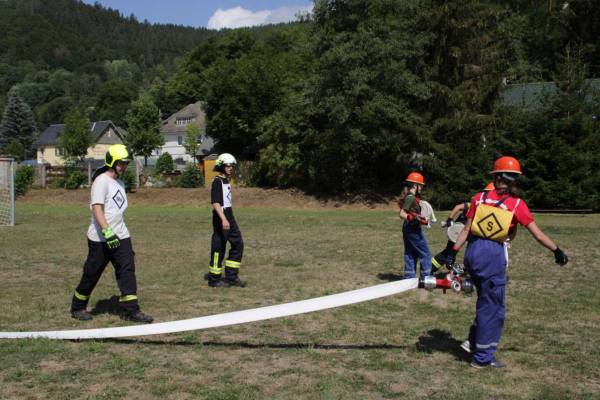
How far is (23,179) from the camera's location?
127 feet

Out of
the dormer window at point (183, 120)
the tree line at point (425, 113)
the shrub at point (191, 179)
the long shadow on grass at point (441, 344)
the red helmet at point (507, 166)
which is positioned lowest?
the long shadow on grass at point (441, 344)

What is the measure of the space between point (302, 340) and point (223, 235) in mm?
3511

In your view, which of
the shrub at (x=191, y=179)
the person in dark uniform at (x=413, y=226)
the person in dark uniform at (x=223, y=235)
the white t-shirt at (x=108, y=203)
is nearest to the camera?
the white t-shirt at (x=108, y=203)

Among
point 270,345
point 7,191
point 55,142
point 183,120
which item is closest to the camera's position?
point 270,345

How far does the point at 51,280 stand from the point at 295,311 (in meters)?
6.33

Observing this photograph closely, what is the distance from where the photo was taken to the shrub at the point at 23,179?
38375mm

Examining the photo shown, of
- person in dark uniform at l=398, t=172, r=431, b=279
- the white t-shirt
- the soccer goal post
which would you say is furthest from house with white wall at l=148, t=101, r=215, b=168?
the white t-shirt

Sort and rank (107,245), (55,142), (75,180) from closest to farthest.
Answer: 1. (107,245)
2. (75,180)
3. (55,142)

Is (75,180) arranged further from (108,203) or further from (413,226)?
(108,203)

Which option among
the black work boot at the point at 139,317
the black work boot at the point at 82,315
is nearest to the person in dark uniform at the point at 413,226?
the black work boot at the point at 139,317

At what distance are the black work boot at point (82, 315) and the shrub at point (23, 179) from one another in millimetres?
34787

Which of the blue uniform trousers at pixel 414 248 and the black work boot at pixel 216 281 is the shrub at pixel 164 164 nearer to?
the black work boot at pixel 216 281

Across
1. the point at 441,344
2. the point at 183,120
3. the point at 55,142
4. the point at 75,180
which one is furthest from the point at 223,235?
the point at 55,142

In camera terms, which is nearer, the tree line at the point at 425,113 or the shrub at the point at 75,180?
the tree line at the point at 425,113
